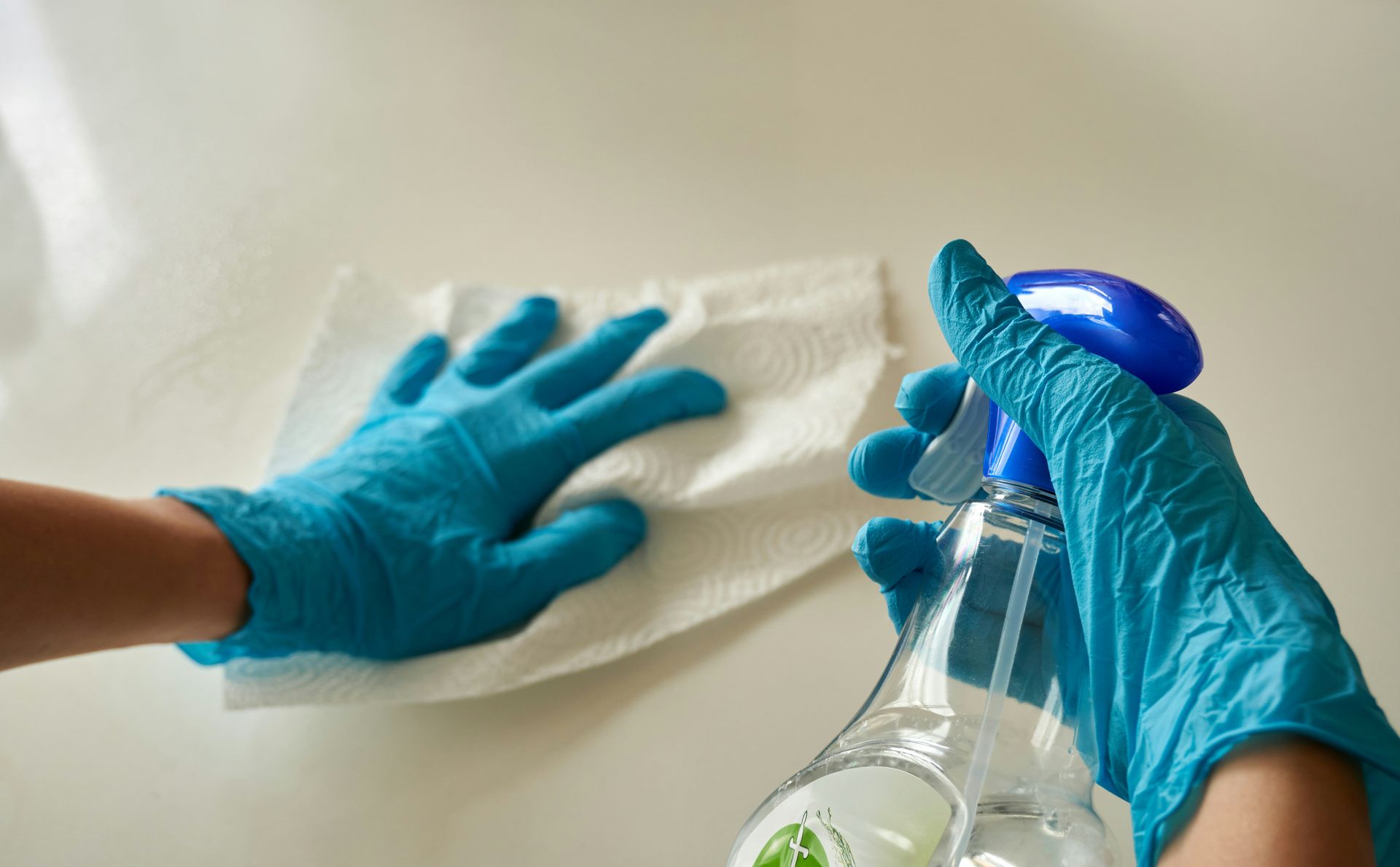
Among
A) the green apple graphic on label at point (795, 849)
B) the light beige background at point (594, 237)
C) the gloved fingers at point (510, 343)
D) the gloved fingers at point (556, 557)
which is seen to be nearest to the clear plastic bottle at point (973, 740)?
the green apple graphic on label at point (795, 849)

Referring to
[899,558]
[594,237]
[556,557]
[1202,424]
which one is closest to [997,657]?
[899,558]

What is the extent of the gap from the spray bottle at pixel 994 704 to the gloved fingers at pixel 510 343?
0.68 metres

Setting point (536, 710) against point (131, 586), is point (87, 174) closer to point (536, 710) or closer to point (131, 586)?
point (131, 586)

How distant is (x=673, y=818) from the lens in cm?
86

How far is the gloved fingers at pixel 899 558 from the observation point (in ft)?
2.20

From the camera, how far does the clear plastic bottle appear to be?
0.50 metres

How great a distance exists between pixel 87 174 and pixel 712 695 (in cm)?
130

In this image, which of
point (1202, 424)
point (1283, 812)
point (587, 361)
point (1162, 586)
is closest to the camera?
point (1283, 812)

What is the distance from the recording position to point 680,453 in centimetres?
110

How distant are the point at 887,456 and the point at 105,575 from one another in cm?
67

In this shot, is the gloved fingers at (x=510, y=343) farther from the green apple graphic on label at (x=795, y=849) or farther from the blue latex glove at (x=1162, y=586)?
the green apple graphic on label at (x=795, y=849)

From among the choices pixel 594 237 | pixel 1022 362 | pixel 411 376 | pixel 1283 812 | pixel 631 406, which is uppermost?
pixel 594 237

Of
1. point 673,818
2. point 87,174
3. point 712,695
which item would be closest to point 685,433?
point 712,695

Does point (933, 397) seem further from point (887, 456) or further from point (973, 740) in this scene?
point (973, 740)
